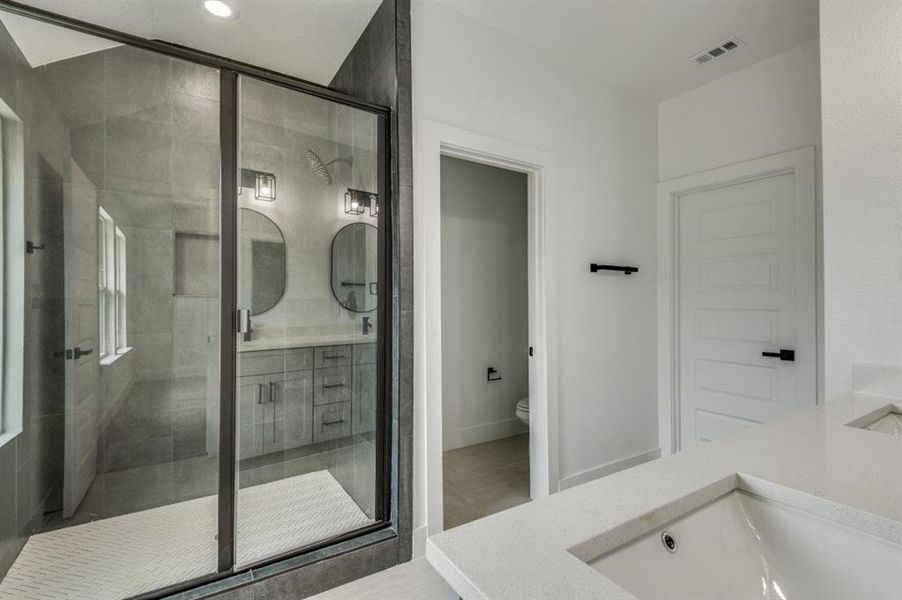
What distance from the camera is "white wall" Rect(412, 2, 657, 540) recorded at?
213cm

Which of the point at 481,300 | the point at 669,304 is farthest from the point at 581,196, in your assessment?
the point at 481,300

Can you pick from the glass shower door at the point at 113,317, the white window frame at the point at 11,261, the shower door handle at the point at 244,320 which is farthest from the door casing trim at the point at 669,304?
the white window frame at the point at 11,261

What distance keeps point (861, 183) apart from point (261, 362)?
8.48 feet

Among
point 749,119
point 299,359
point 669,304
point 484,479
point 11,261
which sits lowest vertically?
point 484,479

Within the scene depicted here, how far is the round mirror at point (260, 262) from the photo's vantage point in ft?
5.93

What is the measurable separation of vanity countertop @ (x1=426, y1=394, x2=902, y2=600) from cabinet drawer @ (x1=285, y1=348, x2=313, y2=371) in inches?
63.7

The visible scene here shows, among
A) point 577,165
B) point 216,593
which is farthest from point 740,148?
point 216,593

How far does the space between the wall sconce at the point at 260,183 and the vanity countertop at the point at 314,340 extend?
66 cm

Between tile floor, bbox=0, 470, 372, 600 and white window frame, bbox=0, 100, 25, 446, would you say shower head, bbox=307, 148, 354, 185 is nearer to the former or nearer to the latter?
white window frame, bbox=0, 100, 25, 446

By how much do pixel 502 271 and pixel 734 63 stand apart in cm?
215

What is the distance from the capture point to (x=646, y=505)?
667 millimetres

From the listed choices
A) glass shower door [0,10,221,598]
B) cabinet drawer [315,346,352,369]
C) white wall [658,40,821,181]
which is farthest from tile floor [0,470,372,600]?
white wall [658,40,821,181]

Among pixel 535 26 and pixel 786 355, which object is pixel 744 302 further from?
pixel 535 26

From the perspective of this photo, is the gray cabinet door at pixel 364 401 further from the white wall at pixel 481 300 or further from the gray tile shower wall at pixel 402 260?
the white wall at pixel 481 300
